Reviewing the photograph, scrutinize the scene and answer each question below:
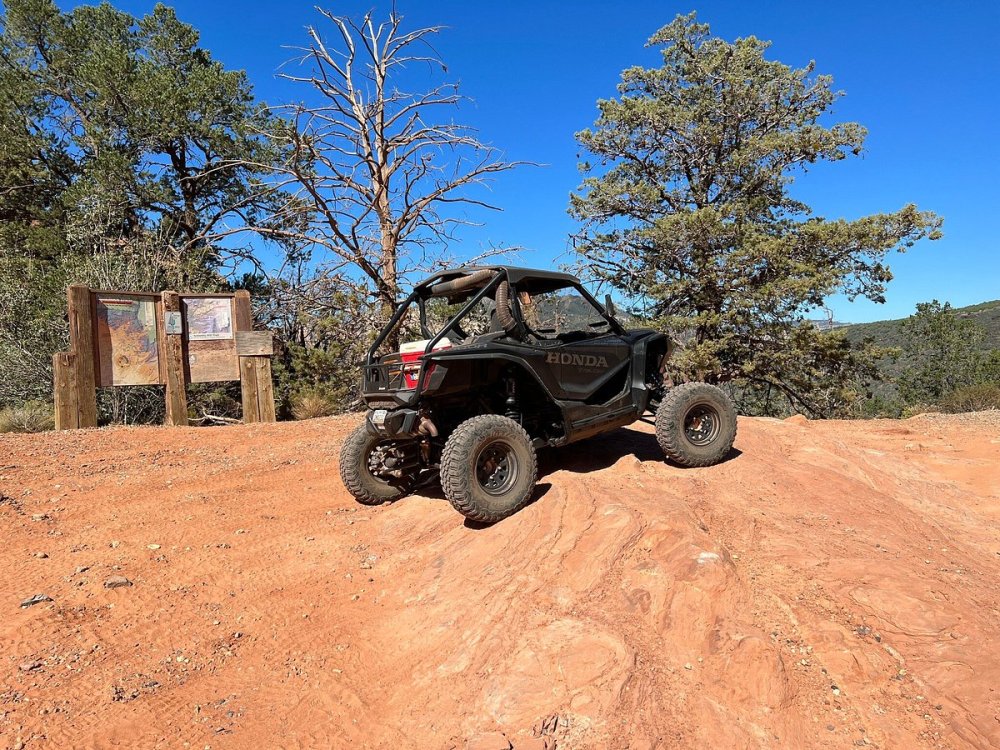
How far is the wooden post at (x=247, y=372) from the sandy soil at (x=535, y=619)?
205 inches

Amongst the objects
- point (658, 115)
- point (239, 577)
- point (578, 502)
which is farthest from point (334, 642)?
point (658, 115)

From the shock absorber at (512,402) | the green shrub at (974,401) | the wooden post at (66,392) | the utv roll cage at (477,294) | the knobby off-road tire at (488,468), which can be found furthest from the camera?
the green shrub at (974,401)

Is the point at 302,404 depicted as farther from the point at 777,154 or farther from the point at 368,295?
the point at 777,154

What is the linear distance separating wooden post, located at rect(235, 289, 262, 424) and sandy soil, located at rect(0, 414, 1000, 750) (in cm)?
521

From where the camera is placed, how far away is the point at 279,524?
5129 mm

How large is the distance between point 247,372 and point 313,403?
204cm

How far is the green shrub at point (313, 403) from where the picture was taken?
12445 millimetres

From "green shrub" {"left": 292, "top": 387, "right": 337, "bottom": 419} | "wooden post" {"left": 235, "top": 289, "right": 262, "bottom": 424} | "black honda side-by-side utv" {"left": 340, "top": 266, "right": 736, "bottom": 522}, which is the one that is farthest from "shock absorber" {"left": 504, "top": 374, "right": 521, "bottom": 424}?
"green shrub" {"left": 292, "top": 387, "right": 337, "bottom": 419}

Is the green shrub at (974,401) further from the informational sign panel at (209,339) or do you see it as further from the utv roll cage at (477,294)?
the informational sign panel at (209,339)

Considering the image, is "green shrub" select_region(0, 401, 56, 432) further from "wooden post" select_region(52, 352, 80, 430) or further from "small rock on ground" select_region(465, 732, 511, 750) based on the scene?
"small rock on ground" select_region(465, 732, 511, 750)

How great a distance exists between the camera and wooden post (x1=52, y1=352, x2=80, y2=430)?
9.05 m

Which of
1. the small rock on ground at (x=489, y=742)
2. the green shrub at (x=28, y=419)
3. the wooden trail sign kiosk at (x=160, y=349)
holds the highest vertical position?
the wooden trail sign kiosk at (x=160, y=349)

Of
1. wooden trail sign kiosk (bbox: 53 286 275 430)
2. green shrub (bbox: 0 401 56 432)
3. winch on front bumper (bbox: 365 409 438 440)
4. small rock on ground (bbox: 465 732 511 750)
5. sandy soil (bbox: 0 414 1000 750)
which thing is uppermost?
wooden trail sign kiosk (bbox: 53 286 275 430)

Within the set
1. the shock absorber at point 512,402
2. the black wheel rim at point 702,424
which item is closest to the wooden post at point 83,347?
the shock absorber at point 512,402
